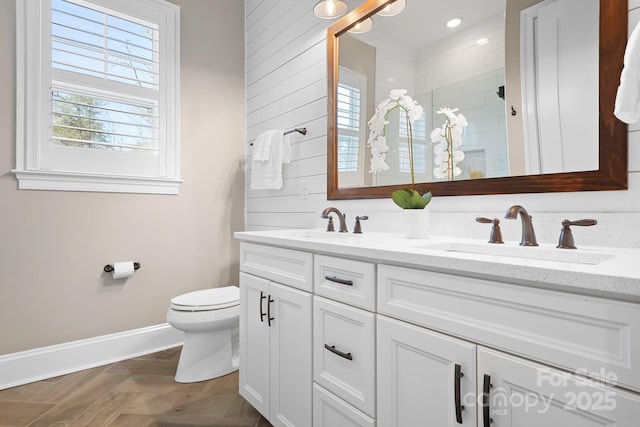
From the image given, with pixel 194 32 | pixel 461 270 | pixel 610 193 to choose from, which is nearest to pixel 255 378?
pixel 461 270

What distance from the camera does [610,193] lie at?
39.2 inches

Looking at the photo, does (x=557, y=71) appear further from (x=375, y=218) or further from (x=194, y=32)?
(x=194, y=32)

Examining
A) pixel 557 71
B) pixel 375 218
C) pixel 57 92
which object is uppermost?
pixel 57 92

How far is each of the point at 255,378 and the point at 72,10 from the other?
244 centimetres

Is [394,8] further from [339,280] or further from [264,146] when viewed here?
[339,280]

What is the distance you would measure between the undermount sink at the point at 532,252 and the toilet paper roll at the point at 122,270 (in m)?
1.95

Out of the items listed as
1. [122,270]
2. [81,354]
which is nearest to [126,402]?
[81,354]

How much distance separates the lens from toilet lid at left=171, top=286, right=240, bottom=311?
1.90 meters

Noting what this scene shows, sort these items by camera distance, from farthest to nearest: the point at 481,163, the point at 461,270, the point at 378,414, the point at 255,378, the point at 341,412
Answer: the point at 255,378 < the point at 481,163 < the point at 341,412 < the point at 378,414 < the point at 461,270

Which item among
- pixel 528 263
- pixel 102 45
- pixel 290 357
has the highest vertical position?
pixel 102 45

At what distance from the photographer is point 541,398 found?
2.19 feet

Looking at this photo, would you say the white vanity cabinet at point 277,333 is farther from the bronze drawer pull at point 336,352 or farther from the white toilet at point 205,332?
the white toilet at point 205,332

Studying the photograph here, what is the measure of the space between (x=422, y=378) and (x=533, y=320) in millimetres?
328

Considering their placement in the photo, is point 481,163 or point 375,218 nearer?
point 481,163
